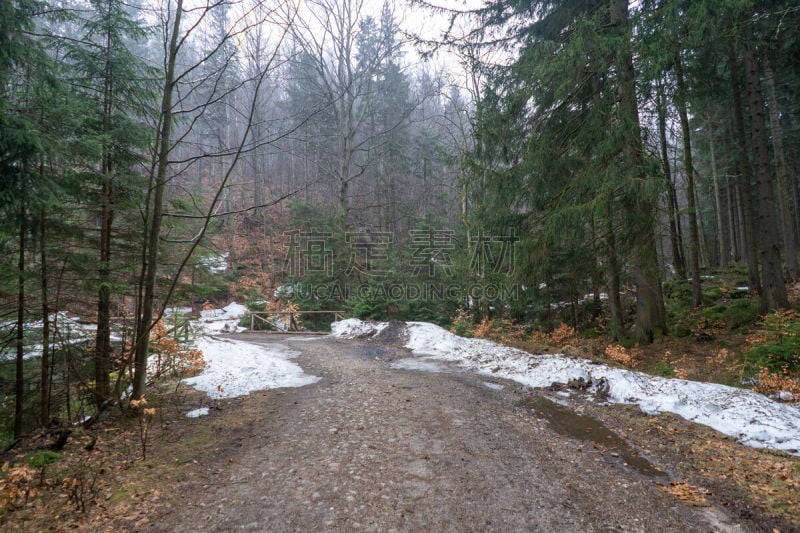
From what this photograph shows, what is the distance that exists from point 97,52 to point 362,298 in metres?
12.5

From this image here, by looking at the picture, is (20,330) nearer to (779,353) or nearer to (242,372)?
(242,372)

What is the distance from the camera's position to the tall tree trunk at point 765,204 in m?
8.16

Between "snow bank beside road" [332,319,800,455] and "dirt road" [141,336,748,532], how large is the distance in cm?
135

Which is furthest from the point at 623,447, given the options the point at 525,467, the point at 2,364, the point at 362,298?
the point at 362,298

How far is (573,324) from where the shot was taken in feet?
38.7

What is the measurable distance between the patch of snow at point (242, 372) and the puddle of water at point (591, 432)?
14.3 ft

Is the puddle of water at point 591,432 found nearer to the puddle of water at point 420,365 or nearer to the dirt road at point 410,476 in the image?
the dirt road at point 410,476

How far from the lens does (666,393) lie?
17.7ft

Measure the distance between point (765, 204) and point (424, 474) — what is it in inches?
387

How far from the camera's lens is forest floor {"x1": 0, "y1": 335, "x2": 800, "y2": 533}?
9.40ft

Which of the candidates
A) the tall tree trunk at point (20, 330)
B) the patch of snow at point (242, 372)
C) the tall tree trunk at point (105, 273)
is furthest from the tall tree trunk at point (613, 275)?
the tall tree trunk at point (20, 330)

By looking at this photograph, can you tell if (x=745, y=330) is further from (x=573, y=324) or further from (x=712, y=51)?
(x=712, y=51)

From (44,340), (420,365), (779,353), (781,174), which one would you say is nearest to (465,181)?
(420,365)

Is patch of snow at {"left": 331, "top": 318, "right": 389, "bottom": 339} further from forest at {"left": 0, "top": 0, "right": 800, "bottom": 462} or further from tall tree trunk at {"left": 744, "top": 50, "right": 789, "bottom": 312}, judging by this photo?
tall tree trunk at {"left": 744, "top": 50, "right": 789, "bottom": 312}
